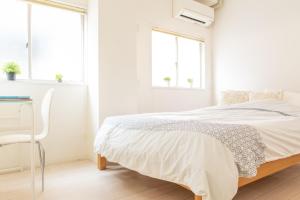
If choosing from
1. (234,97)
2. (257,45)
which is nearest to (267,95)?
(234,97)

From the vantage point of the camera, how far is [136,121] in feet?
7.25

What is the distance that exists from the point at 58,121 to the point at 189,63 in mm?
2649

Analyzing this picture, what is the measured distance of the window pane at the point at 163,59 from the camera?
13.2ft

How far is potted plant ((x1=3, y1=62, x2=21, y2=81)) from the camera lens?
2.56 metres

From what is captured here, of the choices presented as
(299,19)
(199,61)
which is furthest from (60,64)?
(299,19)

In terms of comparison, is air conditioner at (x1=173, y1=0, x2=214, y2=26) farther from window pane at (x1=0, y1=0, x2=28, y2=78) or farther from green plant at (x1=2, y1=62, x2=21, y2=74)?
green plant at (x1=2, y1=62, x2=21, y2=74)

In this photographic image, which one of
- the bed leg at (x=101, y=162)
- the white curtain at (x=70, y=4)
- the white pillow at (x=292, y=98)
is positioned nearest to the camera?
the bed leg at (x=101, y=162)

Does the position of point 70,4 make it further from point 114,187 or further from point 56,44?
point 114,187

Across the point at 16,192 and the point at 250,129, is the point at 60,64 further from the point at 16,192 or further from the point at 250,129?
the point at 250,129

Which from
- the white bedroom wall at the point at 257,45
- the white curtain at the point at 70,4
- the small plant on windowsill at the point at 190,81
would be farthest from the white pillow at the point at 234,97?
the white curtain at the point at 70,4

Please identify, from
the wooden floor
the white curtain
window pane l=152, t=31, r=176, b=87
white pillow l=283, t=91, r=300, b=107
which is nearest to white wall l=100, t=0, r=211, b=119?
window pane l=152, t=31, r=176, b=87

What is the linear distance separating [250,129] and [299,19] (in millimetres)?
2643

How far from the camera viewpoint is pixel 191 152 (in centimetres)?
156

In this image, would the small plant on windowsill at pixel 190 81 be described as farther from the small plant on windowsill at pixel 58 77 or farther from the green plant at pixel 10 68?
the green plant at pixel 10 68
